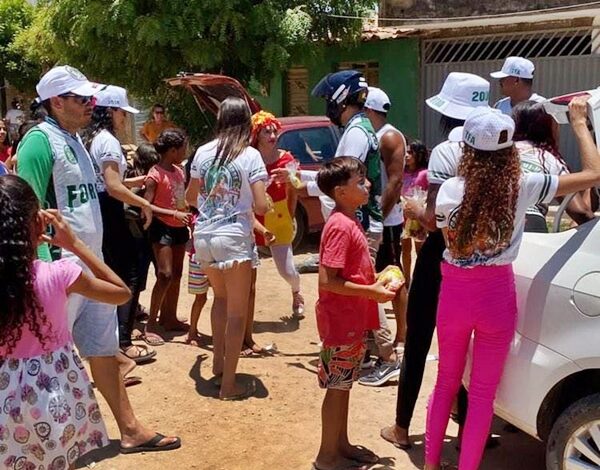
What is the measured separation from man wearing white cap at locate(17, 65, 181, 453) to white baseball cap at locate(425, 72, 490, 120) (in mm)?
1792

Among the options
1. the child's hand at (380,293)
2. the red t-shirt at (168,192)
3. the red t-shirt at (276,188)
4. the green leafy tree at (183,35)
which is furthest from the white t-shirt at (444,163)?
the green leafy tree at (183,35)

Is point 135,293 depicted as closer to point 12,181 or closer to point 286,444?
point 286,444

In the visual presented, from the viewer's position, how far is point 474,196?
3.12 metres

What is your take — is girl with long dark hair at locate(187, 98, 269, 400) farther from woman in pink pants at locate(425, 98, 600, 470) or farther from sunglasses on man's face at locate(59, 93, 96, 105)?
woman in pink pants at locate(425, 98, 600, 470)

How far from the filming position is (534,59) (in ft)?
41.3

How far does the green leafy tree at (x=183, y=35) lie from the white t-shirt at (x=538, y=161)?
8.80 metres

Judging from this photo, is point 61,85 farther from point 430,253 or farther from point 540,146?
point 540,146

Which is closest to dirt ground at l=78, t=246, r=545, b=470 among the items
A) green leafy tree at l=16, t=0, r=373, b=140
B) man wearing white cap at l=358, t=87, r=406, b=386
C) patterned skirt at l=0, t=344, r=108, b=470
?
man wearing white cap at l=358, t=87, r=406, b=386

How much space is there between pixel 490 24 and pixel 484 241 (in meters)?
10.5

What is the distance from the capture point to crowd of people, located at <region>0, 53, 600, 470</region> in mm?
2629

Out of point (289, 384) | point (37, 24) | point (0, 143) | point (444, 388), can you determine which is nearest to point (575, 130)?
point (444, 388)

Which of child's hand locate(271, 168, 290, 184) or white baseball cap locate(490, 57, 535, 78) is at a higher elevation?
white baseball cap locate(490, 57, 535, 78)

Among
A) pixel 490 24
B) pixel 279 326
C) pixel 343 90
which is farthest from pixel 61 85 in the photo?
pixel 490 24

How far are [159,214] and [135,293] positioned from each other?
0.70 metres
